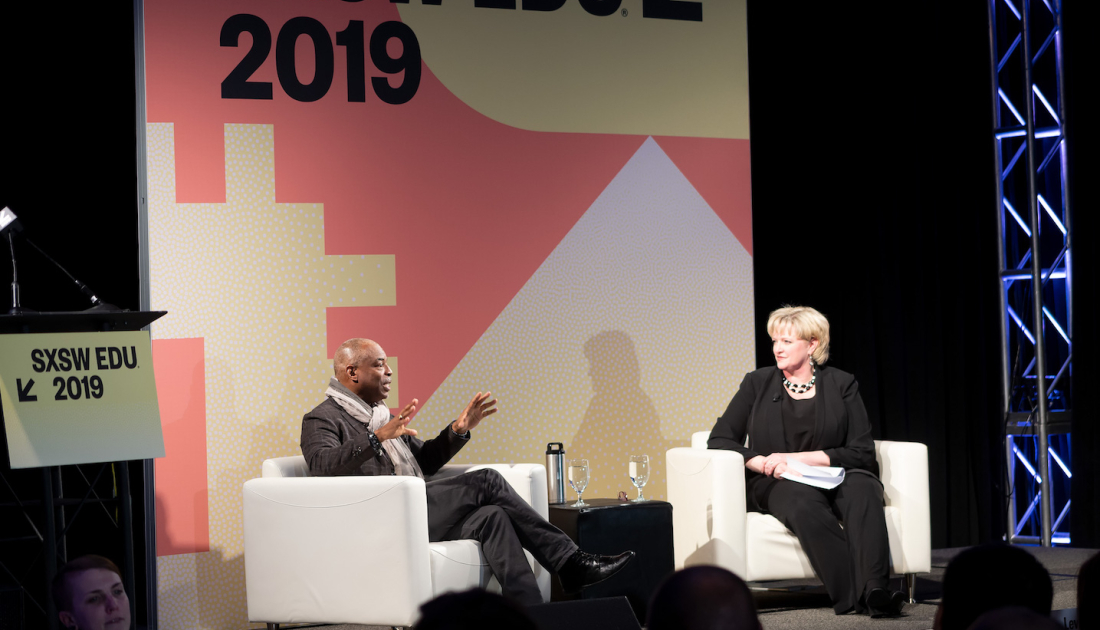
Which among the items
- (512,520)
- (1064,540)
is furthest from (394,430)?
(1064,540)

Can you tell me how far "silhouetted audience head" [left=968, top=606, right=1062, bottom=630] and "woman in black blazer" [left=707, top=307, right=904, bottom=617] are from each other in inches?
105

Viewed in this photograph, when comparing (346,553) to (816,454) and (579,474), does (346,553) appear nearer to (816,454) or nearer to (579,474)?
(579,474)

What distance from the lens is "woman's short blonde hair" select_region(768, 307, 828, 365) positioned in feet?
13.6

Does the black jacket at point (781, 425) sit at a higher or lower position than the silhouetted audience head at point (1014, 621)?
lower

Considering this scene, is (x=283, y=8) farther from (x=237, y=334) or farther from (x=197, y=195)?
(x=237, y=334)

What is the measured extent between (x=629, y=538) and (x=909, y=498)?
3.44 feet

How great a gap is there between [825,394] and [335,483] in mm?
1895

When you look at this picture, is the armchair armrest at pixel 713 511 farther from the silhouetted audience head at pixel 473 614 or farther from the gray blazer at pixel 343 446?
the silhouetted audience head at pixel 473 614

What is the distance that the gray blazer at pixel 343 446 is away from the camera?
11.3 ft

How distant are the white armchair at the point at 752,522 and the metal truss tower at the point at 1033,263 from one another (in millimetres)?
1310

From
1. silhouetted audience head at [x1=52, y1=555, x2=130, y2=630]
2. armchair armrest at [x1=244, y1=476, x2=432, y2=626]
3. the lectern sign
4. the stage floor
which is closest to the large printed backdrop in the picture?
the lectern sign

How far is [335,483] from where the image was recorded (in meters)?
3.33

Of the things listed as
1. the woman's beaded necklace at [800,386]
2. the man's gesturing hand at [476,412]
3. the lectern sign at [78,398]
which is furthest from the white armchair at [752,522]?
the lectern sign at [78,398]

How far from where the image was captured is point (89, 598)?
5.79 feet
